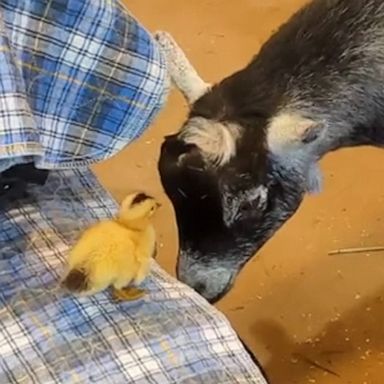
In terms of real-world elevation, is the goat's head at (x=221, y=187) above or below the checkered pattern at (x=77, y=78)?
below

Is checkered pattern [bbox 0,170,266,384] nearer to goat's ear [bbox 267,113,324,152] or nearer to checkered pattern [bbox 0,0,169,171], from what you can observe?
checkered pattern [bbox 0,0,169,171]

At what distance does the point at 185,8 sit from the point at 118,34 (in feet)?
4.55

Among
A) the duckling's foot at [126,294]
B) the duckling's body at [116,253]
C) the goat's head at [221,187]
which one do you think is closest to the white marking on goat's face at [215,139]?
the goat's head at [221,187]

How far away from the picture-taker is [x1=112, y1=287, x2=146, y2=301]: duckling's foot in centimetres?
103

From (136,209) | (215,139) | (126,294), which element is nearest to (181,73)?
(215,139)

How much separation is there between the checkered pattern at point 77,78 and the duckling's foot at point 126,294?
0.14m

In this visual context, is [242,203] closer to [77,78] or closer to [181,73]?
[181,73]

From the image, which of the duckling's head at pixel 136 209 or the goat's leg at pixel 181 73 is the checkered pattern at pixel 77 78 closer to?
the duckling's head at pixel 136 209

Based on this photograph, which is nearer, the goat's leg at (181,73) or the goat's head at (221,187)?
the goat's head at (221,187)

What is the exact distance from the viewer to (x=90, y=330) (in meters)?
0.99

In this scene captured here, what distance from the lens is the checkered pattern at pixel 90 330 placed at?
96cm

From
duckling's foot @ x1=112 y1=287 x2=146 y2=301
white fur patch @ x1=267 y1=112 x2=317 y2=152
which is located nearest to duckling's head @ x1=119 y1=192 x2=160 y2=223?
duckling's foot @ x1=112 y1=287 x2=146 y2=301

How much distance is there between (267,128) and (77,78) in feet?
1.14

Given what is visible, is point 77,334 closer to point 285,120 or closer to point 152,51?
point 152,51
